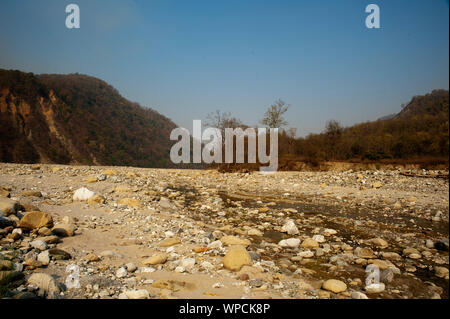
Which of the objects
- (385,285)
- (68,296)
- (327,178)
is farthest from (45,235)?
(327,178)

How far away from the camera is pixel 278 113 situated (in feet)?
77.6

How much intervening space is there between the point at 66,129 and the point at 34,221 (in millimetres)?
42319

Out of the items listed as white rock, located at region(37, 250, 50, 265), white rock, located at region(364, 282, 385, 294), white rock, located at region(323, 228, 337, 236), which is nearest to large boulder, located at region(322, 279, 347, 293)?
white rock, located at region(364, 282, 385, 294)

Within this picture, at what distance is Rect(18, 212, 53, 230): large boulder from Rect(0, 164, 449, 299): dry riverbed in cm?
1

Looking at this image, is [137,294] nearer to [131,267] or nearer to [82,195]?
[131,267]

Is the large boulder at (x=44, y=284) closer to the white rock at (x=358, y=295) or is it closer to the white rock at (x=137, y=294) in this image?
the white rock at (x=137, y=294)

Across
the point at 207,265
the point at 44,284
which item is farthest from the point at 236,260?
the point at 44,284

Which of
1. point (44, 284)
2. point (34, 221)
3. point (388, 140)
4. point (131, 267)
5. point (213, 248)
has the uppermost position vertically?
point (388, 140)

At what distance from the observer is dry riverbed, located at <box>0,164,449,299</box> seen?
261 centimetres

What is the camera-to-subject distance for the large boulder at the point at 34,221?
3.61 m

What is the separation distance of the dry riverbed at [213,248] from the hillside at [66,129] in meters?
28.9

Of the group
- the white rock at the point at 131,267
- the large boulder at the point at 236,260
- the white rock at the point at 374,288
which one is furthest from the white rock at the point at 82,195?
the white rock at the point at 374,288

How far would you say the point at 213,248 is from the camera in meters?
3.82

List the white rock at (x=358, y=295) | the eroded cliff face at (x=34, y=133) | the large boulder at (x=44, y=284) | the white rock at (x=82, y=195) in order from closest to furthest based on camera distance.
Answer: the large boulder at (x=44, y=284) < the white rock at (x=358, y=295) < the white rock at (x=82, y=195) < the eroded cliff face at (x=34, y=133)
